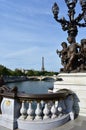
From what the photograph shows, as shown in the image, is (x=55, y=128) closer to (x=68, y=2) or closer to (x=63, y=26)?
(x=63, y=26)

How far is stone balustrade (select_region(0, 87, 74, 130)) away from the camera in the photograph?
6691 millimetres

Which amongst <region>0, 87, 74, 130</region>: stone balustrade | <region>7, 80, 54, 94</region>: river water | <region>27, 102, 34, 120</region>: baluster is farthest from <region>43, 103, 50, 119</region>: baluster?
<region>7, 80, 54, 94</region>: river water

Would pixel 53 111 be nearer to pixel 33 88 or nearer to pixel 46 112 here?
pixel 46 112

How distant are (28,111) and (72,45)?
382 cm

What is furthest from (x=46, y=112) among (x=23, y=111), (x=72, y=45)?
(x=72, y=45)

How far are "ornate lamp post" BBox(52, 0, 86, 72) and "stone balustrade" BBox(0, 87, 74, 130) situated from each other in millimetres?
2563

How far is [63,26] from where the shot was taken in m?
10.4

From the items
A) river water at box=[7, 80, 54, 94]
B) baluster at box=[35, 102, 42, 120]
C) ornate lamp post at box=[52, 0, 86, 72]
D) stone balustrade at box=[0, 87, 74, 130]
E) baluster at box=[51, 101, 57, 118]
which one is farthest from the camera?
river water at box=[7, 80, 54, 94]

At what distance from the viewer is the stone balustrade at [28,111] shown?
22.0 ft

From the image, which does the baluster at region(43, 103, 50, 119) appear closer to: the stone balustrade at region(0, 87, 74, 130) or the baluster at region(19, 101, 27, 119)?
the stone balustrade at region(0, 87, 74, 130)

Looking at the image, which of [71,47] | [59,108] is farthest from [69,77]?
[59,108]

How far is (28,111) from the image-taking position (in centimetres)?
675

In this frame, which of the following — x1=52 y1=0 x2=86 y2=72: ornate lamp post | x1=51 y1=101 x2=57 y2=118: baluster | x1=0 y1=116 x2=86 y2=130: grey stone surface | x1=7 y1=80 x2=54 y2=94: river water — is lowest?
x1=7 y1=80 x2=54 y2=94: river water

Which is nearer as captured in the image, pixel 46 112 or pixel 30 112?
pixel 30 112
